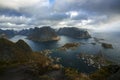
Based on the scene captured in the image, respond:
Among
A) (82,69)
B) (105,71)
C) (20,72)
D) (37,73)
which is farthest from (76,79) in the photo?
(82,69)

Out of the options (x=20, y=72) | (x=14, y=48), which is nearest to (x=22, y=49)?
(x=14, y=48)

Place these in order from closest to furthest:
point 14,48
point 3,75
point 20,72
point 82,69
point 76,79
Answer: point 76,79 → point 3,75 → point 20,72 → point 82,69 → point 14,48

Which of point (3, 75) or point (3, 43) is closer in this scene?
point (3, 75)

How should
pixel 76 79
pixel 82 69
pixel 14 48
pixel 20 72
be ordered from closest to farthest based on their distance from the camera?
pixel 76 79
pixel 20 72
pixel 82 69
pixel 14 48

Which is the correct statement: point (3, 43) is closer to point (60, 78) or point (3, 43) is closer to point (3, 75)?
point (3, 75)

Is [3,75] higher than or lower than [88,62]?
higher

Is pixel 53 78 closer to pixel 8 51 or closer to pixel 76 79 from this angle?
pixel 76 79

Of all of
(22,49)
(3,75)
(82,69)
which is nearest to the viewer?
(3,75)

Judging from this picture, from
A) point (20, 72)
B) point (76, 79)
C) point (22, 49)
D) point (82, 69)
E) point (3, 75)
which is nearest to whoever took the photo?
point (76, 79)

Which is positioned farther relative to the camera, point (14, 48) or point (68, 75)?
point (14, 48)
